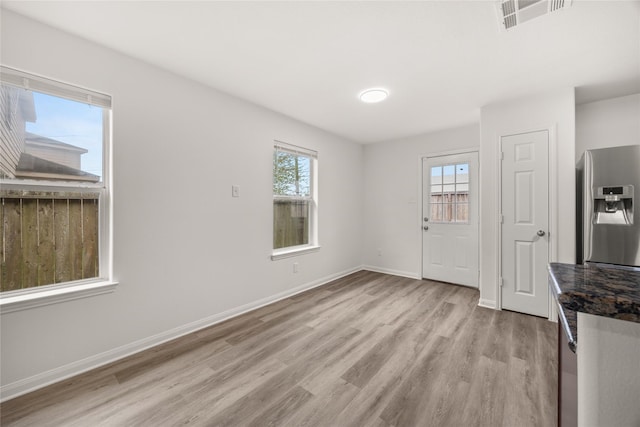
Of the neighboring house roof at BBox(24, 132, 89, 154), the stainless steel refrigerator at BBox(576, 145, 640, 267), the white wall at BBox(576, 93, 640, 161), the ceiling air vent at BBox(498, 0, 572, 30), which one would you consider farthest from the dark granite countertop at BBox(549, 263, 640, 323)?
the white wall at BBox(576, 93, 640, 161)

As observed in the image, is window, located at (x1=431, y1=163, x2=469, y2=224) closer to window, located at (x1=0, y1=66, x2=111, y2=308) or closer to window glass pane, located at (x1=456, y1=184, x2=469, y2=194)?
window glass pane, located at (x1=456, y1=184, x2=469, y2=194)

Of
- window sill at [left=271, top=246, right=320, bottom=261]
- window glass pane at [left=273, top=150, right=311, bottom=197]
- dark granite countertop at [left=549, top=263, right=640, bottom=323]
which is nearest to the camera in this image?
dark granite countertop at [left=549, top=263, right=640, bottom=323]

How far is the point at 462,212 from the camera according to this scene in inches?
159

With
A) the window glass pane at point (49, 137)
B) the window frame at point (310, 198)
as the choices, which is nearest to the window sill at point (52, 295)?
the window glass pane at point (49, 137)

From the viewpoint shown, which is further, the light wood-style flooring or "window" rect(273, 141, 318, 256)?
"window" rect(273, 141, 318, 256)

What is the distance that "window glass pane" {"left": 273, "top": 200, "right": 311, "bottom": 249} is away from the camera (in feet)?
11.6

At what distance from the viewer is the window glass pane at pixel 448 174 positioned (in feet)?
13.5

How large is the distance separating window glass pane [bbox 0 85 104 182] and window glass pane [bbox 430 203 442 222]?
4245 millimetres

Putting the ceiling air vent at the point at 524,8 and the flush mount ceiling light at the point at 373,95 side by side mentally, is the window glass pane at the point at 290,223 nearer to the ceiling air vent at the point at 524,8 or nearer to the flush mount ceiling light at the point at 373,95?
the flush mount ceiling light at the point at 373,95

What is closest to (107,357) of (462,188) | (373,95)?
(373,95)

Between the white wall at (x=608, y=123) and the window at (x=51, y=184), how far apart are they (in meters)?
4.90

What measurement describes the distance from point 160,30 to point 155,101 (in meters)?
0.62

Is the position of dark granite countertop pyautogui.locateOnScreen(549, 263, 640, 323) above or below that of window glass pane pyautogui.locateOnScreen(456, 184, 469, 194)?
below

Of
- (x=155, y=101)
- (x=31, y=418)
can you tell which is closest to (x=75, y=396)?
(x=31, y=418)
